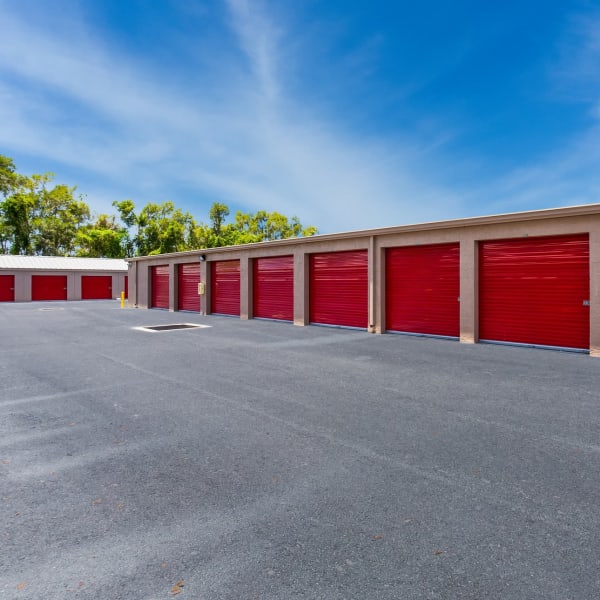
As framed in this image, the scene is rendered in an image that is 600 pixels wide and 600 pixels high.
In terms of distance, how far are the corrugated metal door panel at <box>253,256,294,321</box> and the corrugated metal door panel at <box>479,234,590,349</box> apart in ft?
26.5

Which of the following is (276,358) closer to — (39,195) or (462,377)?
(462,377)

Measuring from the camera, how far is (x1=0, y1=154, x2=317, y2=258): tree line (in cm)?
4909

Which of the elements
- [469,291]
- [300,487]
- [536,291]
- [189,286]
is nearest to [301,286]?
[469,291]

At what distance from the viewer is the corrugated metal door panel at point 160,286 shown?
82.7ft

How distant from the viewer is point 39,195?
54.7m

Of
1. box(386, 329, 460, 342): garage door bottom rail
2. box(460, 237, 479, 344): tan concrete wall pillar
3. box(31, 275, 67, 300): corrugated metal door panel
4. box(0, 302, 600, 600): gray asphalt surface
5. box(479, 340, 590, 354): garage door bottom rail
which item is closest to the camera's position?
box(0, 302, 600, 600): gray asphalt surface

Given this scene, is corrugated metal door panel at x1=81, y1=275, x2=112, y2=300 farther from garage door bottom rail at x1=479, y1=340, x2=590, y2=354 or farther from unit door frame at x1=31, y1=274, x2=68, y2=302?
garage door bottom rail at x1=479, y1=340, x2=590, y2=354

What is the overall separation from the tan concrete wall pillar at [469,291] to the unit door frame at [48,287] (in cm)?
3645

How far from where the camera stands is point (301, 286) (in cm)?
1638

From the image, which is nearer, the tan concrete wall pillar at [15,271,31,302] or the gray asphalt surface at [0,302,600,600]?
the gray asphalt surface at [0,302,600,600]

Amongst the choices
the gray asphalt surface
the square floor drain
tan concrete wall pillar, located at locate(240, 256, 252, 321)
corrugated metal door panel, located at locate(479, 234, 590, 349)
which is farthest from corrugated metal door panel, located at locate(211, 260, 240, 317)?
the gray asphalt surface

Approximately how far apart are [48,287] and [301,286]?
3034 centimetres

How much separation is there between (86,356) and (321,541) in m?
8.56

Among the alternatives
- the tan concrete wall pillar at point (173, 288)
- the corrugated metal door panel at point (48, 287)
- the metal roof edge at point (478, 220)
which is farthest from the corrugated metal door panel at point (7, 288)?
the metal roof edge at point (478, 220)
